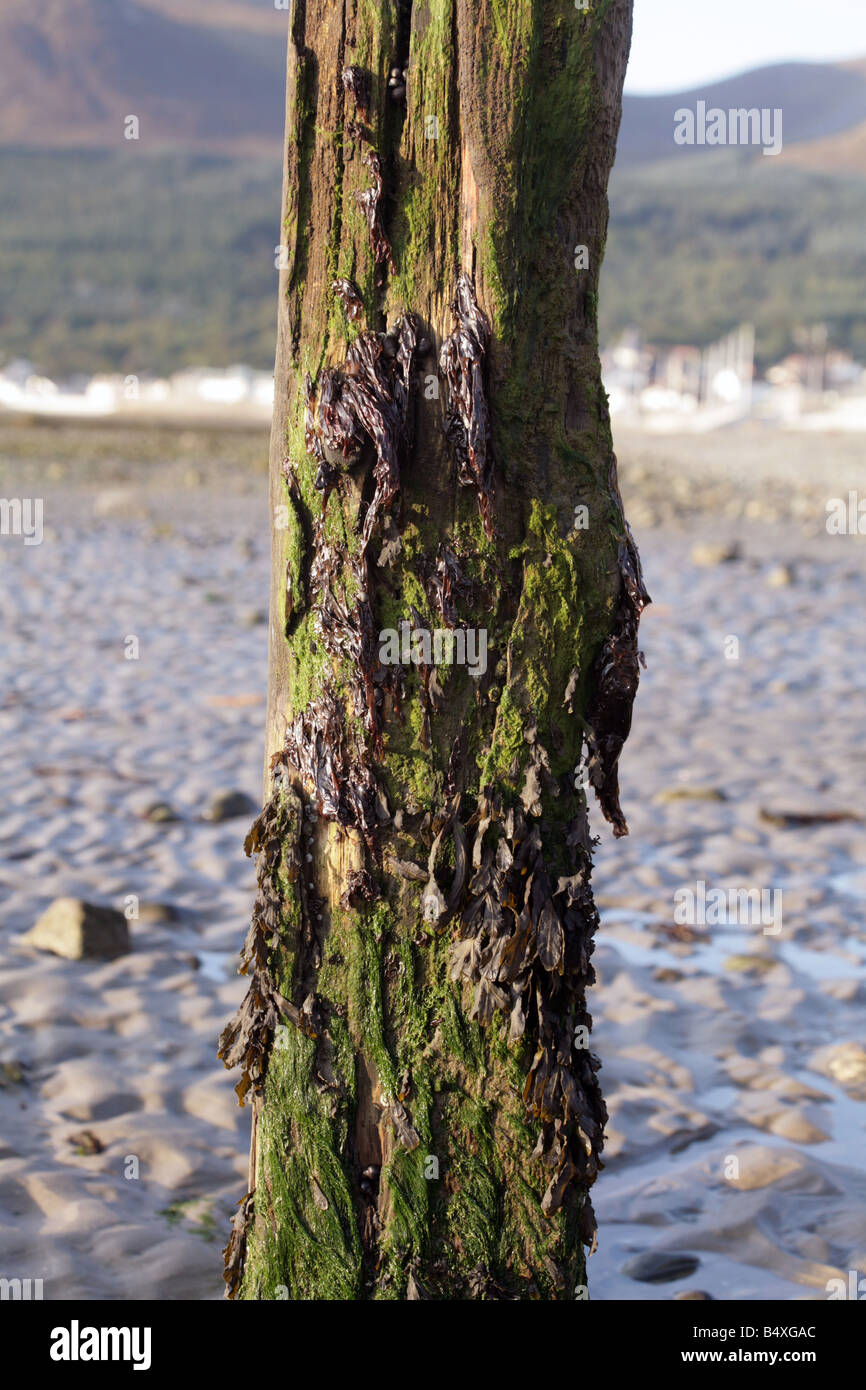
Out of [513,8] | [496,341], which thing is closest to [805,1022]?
[496,341]

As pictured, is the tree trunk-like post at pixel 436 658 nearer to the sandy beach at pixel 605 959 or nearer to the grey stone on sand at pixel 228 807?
the sandy beach at pixel 605 959

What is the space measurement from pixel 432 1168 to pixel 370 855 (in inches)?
20.3

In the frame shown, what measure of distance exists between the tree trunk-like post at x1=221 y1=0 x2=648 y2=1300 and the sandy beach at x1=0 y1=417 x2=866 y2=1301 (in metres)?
0.77

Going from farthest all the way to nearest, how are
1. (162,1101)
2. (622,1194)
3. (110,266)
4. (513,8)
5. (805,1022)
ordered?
1. (110,266)
2. (805,1022)
3. (162,1101)
4. (622,1194)
5. (513,8)

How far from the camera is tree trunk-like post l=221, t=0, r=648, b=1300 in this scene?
190 centimetres

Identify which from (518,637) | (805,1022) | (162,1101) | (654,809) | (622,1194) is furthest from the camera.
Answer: (654,809)

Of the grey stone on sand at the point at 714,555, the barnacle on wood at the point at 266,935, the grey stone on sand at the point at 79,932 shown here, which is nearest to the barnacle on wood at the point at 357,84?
the barnacle on wood at the point at 266,935

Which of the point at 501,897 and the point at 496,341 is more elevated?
the point at 496,341

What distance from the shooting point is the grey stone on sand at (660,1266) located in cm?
264

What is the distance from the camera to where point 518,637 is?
1.98 m

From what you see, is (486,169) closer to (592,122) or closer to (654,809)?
(592,122)

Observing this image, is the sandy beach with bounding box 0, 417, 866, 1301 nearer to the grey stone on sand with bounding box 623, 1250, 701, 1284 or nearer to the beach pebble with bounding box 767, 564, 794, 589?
the grey stone on sand with bounding box 623, 1250, 701, 1284

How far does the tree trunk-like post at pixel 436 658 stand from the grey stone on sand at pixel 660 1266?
64 cm

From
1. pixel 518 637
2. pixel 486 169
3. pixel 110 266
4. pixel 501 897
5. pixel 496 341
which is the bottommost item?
pixel 501 897
